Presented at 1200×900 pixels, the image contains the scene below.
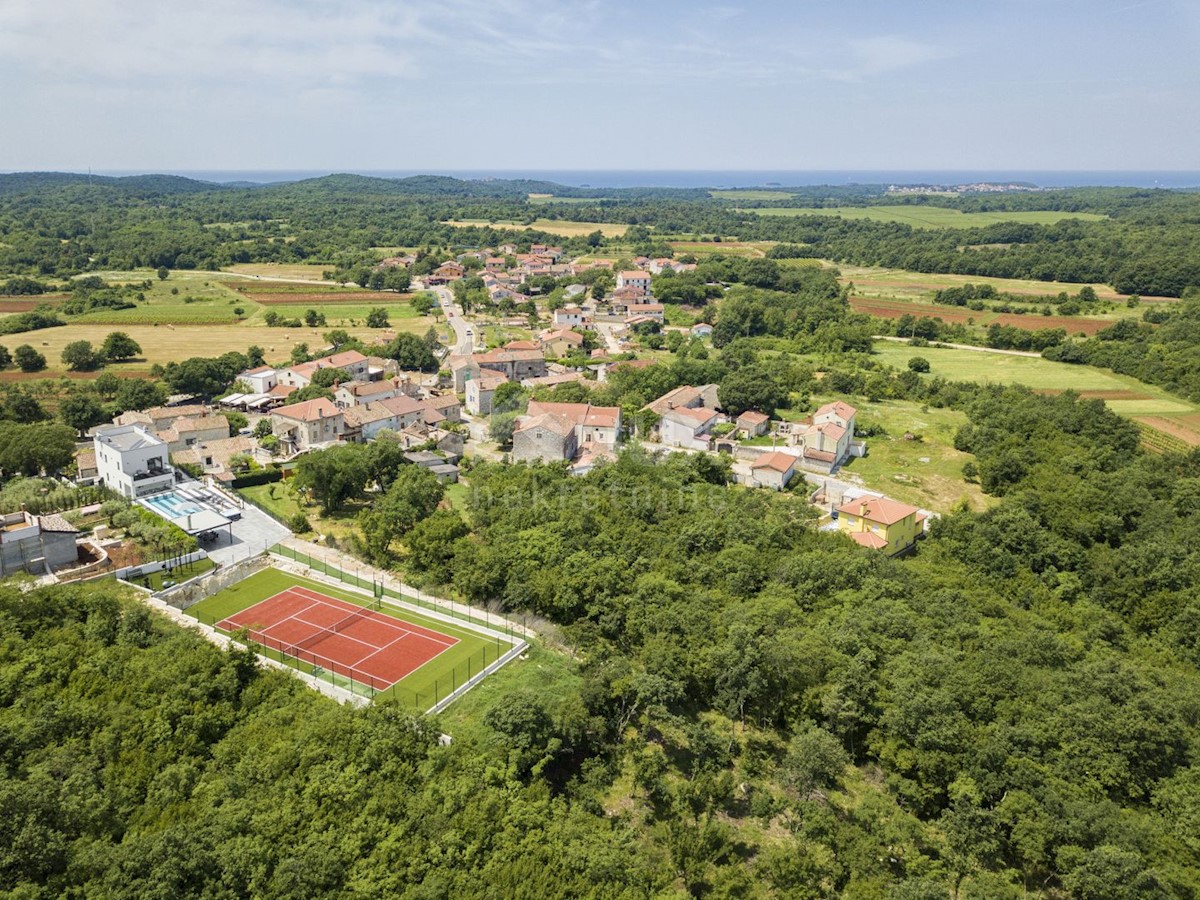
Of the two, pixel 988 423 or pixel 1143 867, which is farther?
pixel 988 423

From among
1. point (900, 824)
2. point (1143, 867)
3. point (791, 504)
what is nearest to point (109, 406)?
point (791, 504)

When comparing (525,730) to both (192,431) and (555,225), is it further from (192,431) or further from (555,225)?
(555,225)

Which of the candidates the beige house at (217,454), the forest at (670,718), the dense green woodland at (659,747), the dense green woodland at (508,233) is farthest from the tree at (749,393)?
the dense green woodland at (508,233)

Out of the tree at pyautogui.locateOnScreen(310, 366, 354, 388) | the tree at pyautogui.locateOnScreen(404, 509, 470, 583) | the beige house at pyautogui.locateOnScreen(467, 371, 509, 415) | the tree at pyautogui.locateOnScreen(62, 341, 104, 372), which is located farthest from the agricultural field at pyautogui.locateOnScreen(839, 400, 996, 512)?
the tree at pyautogui.locateOnScreen(62, 341, 104, 372)

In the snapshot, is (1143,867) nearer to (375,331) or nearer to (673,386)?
(673,386)

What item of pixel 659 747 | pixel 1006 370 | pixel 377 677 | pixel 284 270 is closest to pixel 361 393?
pixel 377 677
